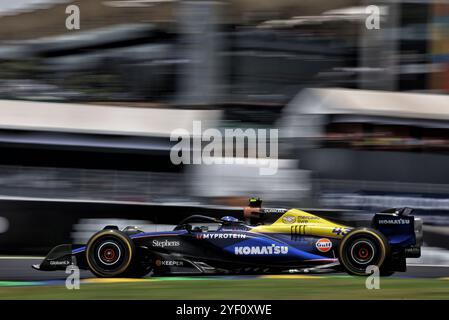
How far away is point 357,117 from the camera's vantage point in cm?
1385

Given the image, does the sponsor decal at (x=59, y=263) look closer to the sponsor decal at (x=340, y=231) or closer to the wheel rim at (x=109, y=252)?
the wheel rim at (x=109, y=252)

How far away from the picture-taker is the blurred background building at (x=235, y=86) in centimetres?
1309

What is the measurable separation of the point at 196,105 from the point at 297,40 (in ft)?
8.99

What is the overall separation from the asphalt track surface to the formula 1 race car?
0.33 metres

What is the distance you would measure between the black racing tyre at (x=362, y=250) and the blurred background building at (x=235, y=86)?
12.9ft

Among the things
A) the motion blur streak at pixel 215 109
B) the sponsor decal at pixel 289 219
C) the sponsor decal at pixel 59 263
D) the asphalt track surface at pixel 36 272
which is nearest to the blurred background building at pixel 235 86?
the motion blur streak at pixel 215 109

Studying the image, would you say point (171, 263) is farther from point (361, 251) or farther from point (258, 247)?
point (361, 251)

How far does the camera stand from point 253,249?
7457 mm

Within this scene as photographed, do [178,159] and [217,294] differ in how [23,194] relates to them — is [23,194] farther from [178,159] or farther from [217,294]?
[217,294]

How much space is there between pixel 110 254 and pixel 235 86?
8655 millimetres

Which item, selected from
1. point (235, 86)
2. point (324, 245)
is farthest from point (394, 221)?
point (235, 86)

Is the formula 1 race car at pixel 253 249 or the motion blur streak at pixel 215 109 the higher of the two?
the motion blur streak at pixel 215 109

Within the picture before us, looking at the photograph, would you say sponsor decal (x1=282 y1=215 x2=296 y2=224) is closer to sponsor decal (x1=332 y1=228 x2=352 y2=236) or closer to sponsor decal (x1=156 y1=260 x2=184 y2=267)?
sponsor decal (x1=332 y1=228 x2=352 y2=236)

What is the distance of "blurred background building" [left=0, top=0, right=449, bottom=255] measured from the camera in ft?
42.9
